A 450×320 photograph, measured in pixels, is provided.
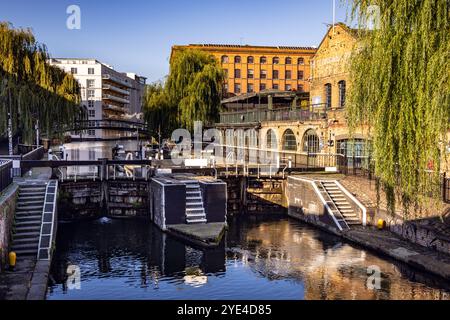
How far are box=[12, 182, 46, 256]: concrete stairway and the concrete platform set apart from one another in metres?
6.27

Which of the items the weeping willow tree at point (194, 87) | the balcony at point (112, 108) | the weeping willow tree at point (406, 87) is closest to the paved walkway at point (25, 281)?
the weeping willow tree at point (406, 87)

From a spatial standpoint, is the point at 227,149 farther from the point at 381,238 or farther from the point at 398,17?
the point at 398,17

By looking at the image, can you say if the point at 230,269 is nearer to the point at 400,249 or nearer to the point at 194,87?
the point at 400,249

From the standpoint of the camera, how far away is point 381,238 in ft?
71.7

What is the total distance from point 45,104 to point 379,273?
24.9 metres

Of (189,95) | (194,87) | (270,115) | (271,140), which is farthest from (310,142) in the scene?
(189,95)

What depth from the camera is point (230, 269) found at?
19.0 meters

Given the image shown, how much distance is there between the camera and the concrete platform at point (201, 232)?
22.0 meters

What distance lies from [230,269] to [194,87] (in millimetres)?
31009

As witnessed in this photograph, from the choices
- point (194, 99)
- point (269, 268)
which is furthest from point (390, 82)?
point (194, 99)

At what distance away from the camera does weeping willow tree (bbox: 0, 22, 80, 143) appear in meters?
31.9

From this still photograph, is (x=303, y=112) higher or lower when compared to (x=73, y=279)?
higher

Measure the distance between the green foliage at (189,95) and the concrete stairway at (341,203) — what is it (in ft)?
73.8

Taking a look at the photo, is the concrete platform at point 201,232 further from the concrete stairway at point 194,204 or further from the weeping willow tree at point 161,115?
the weeping willow tree at point 161,115
